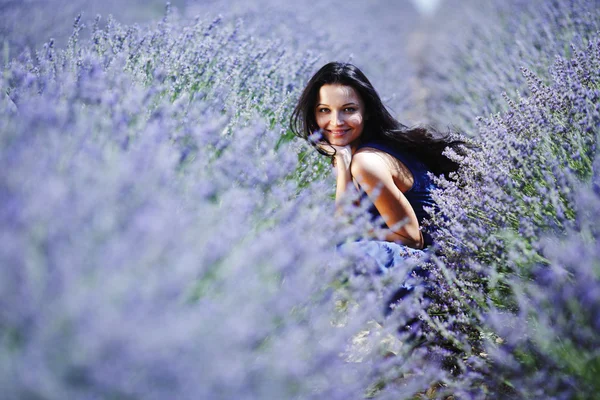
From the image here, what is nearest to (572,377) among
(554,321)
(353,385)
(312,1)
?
(554,321)

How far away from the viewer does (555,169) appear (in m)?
1.40

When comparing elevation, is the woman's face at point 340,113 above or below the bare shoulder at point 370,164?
above

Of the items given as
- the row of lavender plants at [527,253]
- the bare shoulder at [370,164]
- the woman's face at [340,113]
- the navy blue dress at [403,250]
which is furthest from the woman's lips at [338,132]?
the row of lavender plants at [527,253]

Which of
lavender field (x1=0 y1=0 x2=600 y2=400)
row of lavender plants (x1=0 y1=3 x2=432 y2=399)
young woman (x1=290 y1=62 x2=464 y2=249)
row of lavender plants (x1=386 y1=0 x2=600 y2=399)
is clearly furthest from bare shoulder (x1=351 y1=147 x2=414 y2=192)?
row of lavender plants (x1=0 y1=3 x2=432 y2=399)

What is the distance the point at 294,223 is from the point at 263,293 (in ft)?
0.93

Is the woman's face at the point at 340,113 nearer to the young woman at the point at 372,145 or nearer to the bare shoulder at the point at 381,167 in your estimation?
the young woman at the point at 372,145

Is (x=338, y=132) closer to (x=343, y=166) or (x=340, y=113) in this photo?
(x=340, y=113)

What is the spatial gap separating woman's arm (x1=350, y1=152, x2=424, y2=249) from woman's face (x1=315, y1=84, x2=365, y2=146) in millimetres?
251

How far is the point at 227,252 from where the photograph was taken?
3.26 ft

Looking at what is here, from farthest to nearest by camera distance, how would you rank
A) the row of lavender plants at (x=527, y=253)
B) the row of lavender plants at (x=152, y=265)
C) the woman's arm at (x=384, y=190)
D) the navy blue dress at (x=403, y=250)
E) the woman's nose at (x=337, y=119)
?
the woman's nose at (x=337, y=119)
the woman's arm at (x=384, y=190)
the navy blue dress at (x=403, y=250)
the row of lavender plants at (x=527, y=253)
the row of lavender plants at (x=152, y=265)

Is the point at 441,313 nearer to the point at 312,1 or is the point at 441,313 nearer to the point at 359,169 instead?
the point at 359,169

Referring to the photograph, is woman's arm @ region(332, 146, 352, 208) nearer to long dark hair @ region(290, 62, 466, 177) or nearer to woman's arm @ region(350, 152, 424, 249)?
woman's arm @ region(350, 152, 424, 249)

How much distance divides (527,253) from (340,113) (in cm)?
109

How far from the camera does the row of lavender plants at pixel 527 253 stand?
1038mm
